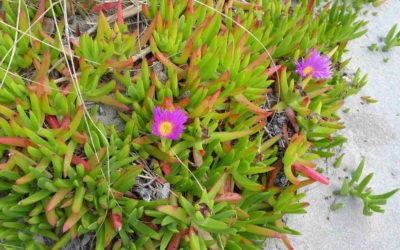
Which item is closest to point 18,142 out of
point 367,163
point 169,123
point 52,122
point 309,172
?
point 52,122

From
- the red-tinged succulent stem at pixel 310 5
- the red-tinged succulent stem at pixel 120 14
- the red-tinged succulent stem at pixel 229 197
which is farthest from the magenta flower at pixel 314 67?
the red-tinged succulent stem at pixel 120 14

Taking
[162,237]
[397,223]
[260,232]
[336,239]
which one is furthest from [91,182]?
[397,223]

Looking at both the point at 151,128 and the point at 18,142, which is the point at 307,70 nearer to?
the point at 151,128

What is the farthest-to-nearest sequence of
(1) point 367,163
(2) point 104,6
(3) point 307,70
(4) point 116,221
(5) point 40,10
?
(1) point 367,163
(3) point 307,70
(2) point 104,6
(5) point 40,10
(4) point 116,221

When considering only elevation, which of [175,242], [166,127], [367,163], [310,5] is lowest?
[367,163]

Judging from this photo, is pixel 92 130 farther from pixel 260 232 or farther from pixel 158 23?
pixel 260 232

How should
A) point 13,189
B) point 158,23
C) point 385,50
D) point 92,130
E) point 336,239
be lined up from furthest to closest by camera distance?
point 385,50 → point 336,239 → point 158,23 → point 92,130 → point 13,189

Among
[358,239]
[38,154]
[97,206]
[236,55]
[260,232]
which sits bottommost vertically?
[358,239]
